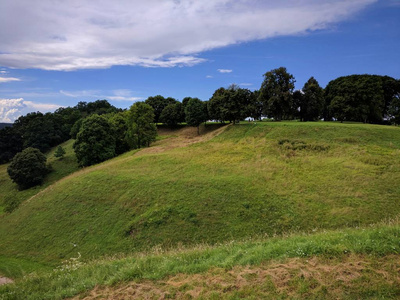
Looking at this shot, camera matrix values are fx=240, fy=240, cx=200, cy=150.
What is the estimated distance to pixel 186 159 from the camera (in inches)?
1230

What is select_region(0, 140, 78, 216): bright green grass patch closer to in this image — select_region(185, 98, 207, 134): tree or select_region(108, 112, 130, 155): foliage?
select_region(108, 112, 130, 155): foliage

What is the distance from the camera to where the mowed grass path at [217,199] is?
696 inches

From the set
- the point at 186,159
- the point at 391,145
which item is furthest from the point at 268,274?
the point at 391,145

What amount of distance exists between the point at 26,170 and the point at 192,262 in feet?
161

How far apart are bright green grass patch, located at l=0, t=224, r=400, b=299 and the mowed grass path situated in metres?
7.66

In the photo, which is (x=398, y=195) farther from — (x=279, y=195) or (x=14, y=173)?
(x=14, y=173)

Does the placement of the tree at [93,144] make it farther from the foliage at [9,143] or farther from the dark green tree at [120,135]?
the foliage at [9,143]

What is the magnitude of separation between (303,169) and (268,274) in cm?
1964

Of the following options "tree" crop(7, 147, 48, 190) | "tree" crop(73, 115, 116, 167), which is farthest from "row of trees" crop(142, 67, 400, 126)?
"tree" crop(7, 147, 48, 190)

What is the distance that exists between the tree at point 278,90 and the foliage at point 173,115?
2882 centimetres

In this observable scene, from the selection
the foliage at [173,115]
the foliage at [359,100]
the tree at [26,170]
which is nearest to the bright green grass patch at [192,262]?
the tree at [26,170]

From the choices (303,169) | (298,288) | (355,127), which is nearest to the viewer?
(298,288)

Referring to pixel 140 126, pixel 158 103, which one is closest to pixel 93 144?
pixel 140 126

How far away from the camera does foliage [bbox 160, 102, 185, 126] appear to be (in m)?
69.4
